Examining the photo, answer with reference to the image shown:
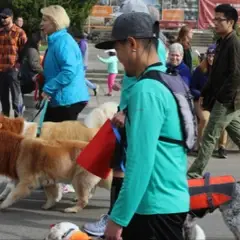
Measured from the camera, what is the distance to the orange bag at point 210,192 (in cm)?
430

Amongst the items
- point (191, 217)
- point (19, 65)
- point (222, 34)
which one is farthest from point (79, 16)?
point (191, 217)

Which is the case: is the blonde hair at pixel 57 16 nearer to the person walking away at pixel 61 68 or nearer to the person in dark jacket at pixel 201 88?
the person walking away at pixel 61 68

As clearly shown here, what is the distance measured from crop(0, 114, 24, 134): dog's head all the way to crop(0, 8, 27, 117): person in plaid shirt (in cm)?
442

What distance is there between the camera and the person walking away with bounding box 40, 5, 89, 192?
619 cm

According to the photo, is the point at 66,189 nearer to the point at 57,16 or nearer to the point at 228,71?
the point at 57,16

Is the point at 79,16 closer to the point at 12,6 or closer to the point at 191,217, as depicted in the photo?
the point at 12,6

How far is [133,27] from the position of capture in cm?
280

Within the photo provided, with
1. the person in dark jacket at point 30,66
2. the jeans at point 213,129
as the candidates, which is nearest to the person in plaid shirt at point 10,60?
the person in dark jacket at point 30,66

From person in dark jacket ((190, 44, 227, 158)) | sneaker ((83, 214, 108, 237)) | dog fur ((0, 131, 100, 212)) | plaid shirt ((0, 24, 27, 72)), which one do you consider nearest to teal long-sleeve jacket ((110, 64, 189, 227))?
sneaker ((83, 214, 108, 237))

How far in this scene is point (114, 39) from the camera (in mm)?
2840

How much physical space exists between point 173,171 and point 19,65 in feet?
28.1

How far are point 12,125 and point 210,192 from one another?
8.48 feet

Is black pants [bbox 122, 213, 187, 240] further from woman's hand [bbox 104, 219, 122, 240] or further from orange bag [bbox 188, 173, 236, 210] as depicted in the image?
orange bag [bbox 188, 173, 236, 210]

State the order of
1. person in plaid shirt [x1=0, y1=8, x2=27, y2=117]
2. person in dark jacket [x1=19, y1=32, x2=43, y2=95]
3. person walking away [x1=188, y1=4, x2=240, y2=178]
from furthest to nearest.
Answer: person in dark jacket [x1=19, y1=32, x2=43, y2=95] → person in plaid shirt [x1=0, y1=8, x2=27, y2=117] → person walking away [x1=188, y1=4, x2=240, y2=178]
